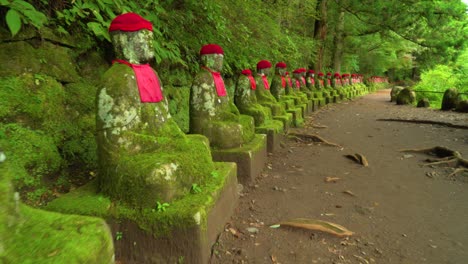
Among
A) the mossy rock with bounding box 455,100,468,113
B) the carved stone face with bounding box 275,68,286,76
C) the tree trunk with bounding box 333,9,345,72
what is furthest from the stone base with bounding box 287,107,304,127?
the tree trunk with bounding box 333,9,345,72

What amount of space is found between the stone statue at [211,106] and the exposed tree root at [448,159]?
134 inches

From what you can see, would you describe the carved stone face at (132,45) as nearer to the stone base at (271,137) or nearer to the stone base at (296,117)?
the stone base at (271,137)

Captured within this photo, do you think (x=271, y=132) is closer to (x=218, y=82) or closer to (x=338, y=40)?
(x=218, y=82)

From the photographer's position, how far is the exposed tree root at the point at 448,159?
15.6ft

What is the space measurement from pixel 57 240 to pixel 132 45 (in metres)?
1.62

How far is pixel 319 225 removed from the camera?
2945 mm

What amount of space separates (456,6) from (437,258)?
12469 millimetres

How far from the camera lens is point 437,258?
2.53m

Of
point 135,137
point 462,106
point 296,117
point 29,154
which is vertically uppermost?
point 135,137

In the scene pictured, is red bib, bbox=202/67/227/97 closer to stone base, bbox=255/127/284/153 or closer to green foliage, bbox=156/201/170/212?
stone base, bbox=255/127/284/153

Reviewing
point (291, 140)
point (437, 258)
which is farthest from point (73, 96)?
point (291, 140)

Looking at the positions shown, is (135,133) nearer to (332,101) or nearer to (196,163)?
(196,163)

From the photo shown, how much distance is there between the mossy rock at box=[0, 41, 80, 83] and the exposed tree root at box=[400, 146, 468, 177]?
5358 mm

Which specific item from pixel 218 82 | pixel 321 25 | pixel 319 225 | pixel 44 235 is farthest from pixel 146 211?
pixel 321 25
